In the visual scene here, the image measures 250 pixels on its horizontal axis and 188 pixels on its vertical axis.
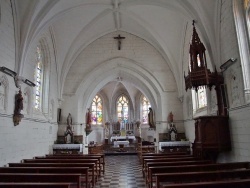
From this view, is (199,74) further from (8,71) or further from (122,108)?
(122,108)

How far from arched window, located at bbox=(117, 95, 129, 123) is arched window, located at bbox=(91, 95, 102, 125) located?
2.45 metres

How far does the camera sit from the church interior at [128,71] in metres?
8.11

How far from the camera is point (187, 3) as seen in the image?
10156mm

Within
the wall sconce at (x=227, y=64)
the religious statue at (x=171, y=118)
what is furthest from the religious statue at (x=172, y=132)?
the wall sconce at (x=227, y=64)

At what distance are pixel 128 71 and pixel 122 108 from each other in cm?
1220

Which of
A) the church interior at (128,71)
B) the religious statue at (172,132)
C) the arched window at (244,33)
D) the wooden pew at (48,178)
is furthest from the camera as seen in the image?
the religious statue at (172,132)

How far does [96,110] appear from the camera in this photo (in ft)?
90.2

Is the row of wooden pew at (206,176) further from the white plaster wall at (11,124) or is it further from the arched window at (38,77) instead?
the arched window at (38,77)

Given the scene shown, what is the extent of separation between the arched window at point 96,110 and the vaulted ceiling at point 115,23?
11559mm

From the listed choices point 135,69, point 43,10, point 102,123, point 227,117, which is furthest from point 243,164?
point 102,123

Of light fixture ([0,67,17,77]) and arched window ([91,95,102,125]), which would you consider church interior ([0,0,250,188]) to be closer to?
light fixture ([0,67,17,77])

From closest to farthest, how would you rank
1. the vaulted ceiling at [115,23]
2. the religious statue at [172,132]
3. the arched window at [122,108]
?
the vaulted ceiling at [115,23] → the religious statue at [172,132] → the arched window at [122,108]

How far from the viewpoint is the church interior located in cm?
811

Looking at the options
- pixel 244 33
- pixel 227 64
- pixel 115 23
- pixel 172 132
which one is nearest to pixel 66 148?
pixel 172 132
